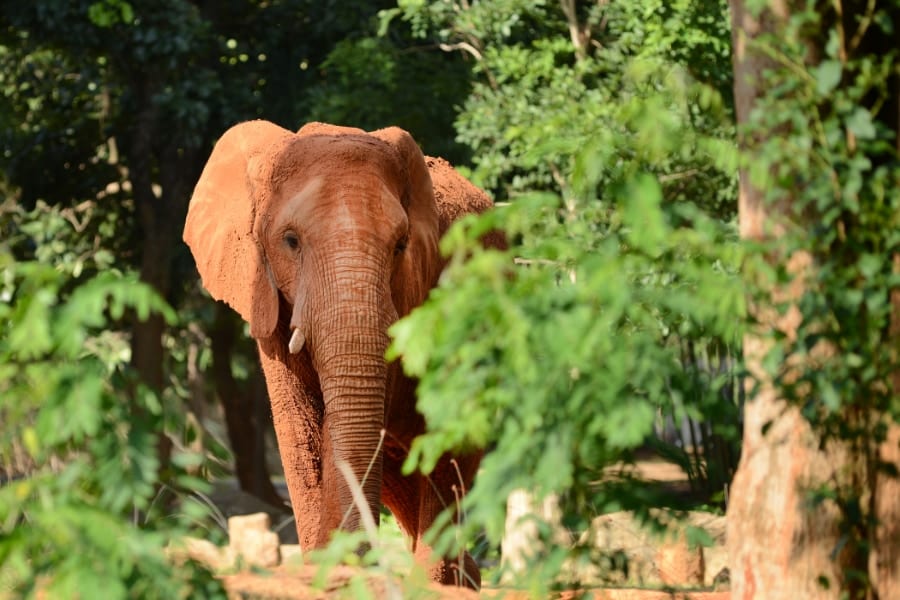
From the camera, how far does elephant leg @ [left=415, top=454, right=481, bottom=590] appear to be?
8750 mm

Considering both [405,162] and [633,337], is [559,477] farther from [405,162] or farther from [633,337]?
[405,162]

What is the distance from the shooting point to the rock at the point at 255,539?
547 inches

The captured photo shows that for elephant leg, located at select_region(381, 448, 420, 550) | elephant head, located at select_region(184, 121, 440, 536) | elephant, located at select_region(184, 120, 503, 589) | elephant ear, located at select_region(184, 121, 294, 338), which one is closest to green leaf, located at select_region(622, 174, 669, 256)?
elephant, located at select_region(184, 120, 503, 589)

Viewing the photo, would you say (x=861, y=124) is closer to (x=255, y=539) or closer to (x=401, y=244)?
(x=401, y=244)

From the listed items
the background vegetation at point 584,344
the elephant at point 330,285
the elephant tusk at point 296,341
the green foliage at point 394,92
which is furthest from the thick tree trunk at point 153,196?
the background vegetation at point 584,344

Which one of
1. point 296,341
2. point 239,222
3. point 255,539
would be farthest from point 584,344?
point 255,539

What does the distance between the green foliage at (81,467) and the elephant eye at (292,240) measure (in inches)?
153

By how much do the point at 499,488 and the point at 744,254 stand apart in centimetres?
100

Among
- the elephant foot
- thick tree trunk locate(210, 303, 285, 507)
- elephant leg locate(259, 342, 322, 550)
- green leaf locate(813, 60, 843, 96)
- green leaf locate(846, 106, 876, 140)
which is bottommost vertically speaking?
thick tree trunk locate(210, 303, 285, 507)

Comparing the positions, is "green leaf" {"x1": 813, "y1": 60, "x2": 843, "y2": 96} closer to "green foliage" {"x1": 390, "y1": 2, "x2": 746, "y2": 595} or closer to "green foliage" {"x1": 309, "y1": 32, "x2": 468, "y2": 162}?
"green foliage" {"x1": 390, "y1": 2, "x2": 746, "y2": 595}

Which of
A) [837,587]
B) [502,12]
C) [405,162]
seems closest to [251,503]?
[502,12]

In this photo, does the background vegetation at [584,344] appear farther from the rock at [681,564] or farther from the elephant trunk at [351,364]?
the rock at [681,564]

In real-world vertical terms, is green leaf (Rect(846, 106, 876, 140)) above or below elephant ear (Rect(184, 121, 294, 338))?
above

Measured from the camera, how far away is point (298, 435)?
8.90 m
